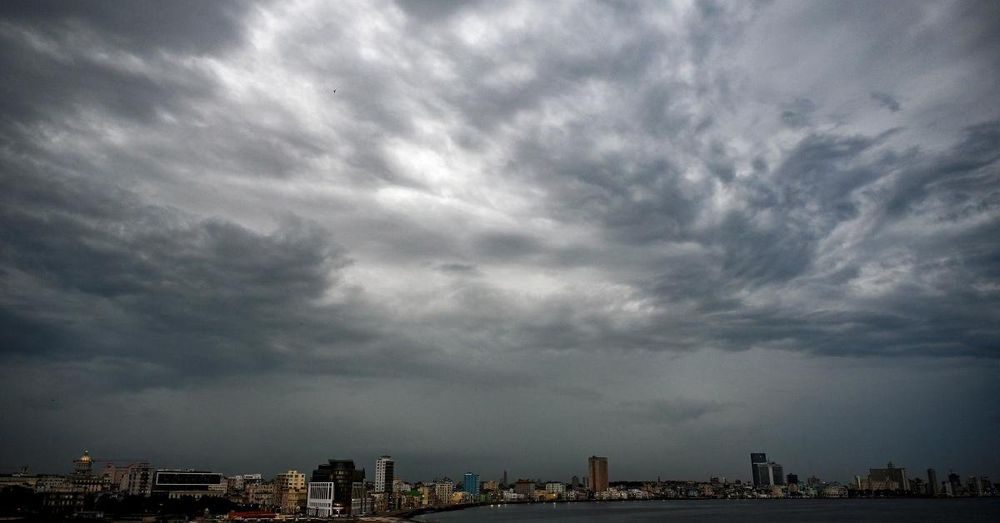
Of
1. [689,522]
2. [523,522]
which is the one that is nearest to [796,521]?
[689,522]

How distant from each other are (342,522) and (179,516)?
1629 inches

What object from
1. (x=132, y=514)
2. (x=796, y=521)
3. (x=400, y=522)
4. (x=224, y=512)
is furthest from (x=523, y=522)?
(x=132, y=514)

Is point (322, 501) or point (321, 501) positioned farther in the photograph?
point (321, 501)

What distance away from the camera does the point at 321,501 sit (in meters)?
193

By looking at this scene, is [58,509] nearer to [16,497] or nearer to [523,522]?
[16,497]

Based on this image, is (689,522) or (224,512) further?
(224,512)

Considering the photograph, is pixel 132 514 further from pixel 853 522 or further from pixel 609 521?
pixel 853 522

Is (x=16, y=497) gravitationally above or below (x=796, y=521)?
above

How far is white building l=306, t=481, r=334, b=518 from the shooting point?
627 ft

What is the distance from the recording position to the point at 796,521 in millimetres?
172875

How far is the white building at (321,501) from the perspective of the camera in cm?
19112

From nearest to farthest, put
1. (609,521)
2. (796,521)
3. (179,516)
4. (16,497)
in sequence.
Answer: (16,497) < (179,516) < (796,521) < (609,521)

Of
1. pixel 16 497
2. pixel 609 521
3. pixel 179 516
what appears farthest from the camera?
pixel 609 521

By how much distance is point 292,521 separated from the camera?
6284 inches
